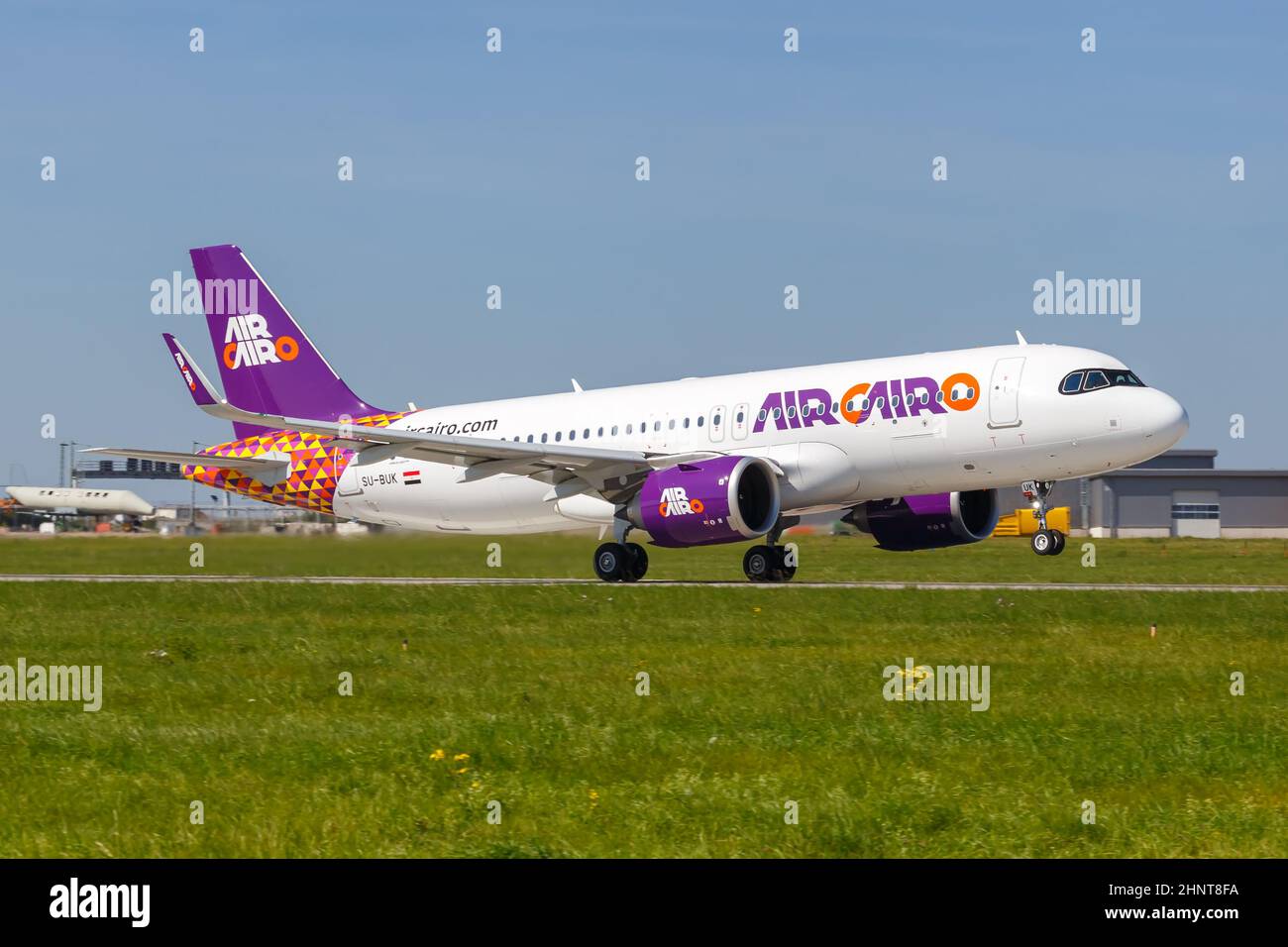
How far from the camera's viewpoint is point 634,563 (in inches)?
1259

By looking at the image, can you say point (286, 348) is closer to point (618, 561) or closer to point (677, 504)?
point (618, 561)

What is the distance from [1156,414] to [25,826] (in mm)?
22897

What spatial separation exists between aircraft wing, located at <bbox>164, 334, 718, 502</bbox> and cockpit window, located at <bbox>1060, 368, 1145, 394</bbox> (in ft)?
22.8

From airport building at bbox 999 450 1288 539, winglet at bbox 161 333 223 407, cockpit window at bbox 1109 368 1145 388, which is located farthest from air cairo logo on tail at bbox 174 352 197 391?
airport building at bbox 999 450 1288 539

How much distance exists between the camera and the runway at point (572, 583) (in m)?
28.0

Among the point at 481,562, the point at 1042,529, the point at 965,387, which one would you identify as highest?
the point at 965,387

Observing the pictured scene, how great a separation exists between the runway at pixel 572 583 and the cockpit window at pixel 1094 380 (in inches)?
139

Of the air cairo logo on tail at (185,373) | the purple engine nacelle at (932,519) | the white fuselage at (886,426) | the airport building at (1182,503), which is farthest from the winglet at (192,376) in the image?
the airport building at (1182,503)

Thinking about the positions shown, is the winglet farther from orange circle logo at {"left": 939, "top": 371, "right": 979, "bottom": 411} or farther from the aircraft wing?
orange circle logo at {"left": 939, "top": 371, "right": 979, "bottom": 411}

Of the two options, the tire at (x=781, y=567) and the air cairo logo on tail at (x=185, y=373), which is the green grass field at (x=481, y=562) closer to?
the tire at (x=781, y=567)

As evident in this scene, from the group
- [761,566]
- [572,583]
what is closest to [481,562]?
[572,583]

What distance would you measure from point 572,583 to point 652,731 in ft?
61.7
